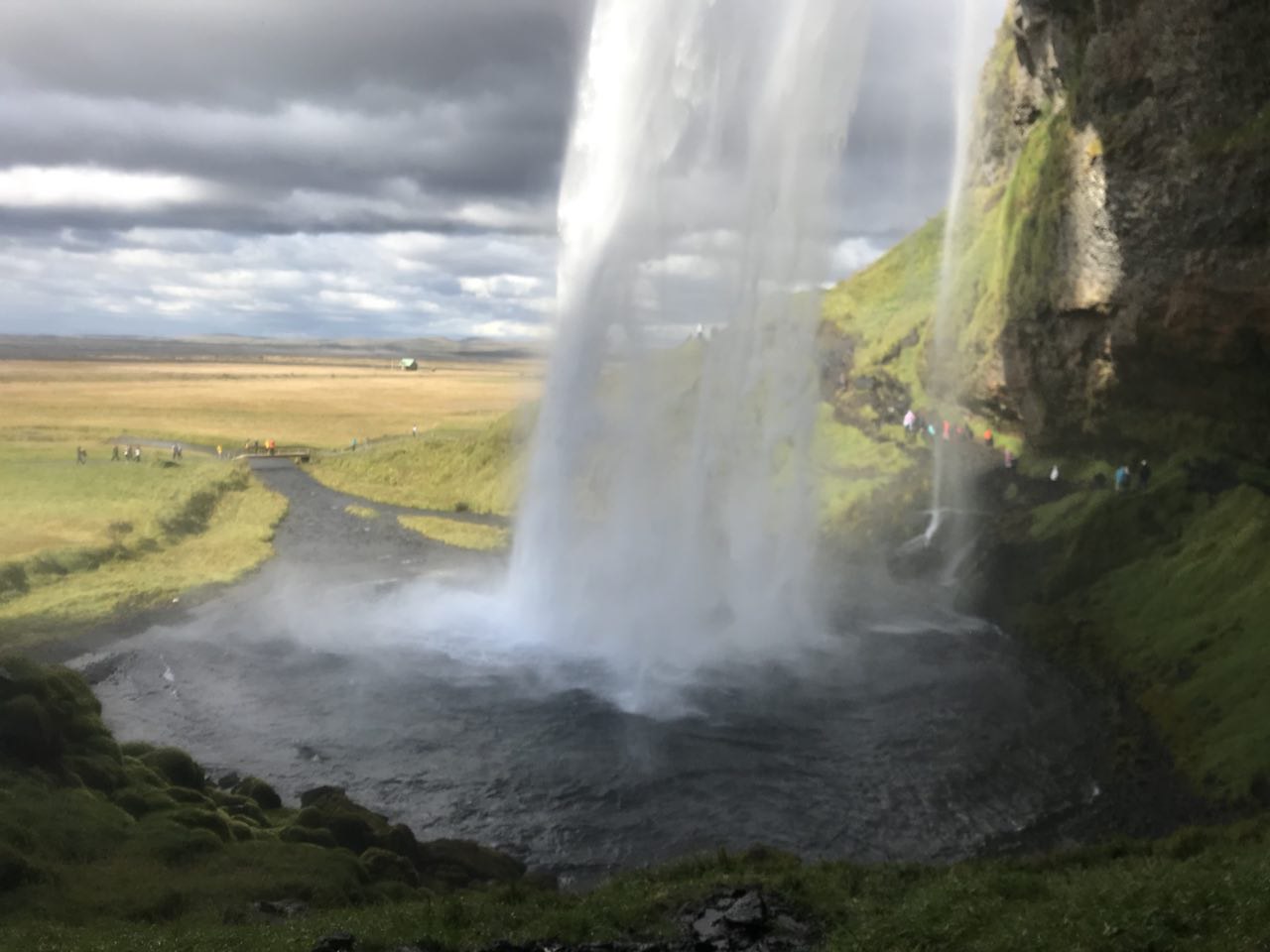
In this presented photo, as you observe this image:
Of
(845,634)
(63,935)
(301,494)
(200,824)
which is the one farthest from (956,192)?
(63,935)

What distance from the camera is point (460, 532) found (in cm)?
6706

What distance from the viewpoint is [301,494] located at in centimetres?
7894

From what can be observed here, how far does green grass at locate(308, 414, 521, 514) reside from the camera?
78.4 m

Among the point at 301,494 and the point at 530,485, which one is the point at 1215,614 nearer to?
the point at 530,485

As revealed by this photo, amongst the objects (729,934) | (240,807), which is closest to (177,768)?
(240,807)

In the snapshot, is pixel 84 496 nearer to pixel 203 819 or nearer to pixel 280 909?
pixel 203 819

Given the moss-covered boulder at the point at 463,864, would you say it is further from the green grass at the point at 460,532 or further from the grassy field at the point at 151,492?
the green grass at the point at 460,532

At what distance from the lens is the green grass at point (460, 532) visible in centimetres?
6334

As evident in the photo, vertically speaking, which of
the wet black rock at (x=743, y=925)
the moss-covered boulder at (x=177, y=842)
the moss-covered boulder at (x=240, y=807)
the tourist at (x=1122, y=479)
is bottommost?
the moss-covered boulder at (x=240, y=807)

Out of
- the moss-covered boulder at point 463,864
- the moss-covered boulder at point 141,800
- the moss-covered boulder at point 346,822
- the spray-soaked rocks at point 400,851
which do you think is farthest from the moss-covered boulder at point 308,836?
the moss-covered boulder at point 141,800

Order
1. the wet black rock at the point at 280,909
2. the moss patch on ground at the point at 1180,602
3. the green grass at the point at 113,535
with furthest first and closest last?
the green grass at the point at 113,535 < the moss patch on ground at the point at 1180,602 < the wet black rock at the point at 280,909

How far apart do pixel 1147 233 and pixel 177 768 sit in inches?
1624

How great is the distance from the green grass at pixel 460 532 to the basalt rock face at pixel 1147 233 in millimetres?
32082

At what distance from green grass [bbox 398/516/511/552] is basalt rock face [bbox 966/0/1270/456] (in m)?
32.1
